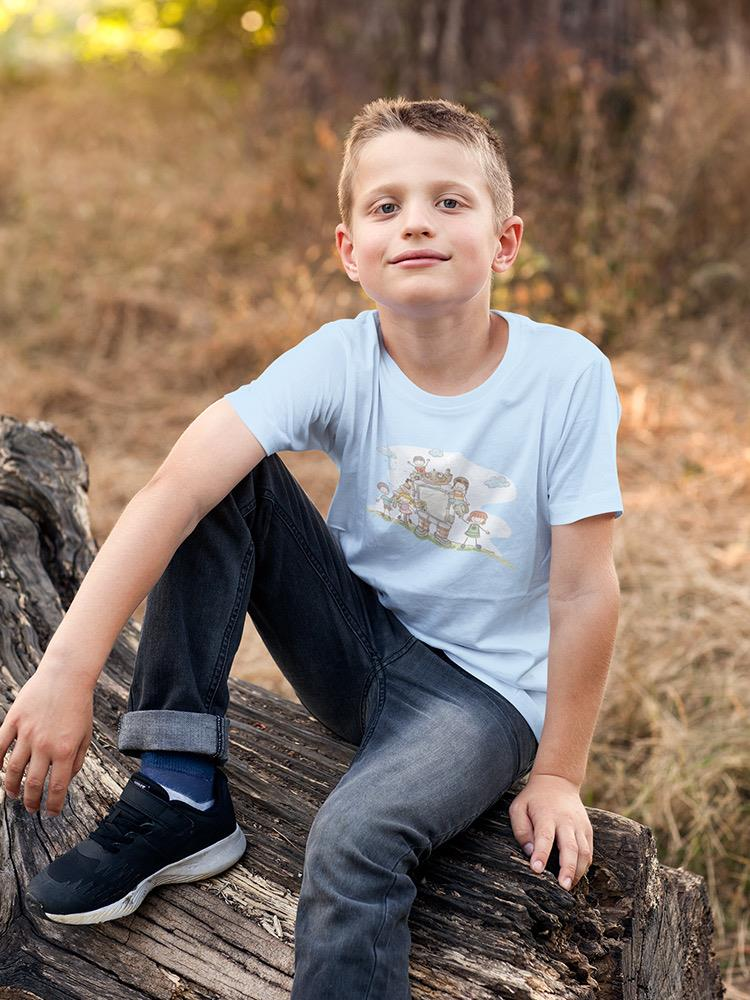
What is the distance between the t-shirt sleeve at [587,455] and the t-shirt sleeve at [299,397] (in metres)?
0.36

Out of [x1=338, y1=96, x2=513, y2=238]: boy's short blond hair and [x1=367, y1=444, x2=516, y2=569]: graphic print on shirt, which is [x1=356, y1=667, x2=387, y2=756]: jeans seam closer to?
[x1=367, y1=444, x2=516, y2=569]: graphic print on shirt

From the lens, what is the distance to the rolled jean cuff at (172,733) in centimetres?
154

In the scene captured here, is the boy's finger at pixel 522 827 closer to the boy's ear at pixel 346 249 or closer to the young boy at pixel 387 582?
the young boy at pixel 387 582

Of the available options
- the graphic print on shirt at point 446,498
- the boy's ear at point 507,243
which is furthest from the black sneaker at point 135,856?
the boy's ear at point 507,243

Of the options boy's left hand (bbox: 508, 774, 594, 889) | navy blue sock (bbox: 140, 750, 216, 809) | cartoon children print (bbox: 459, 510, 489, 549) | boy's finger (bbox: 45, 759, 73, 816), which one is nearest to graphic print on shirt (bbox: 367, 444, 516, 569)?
cartoon children print (bbox: 459, 510, 489, 549)

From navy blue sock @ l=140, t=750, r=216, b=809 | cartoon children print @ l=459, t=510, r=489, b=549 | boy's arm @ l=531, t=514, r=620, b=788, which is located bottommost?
navy blue sock @ l=140, t=750, r=216, b=809

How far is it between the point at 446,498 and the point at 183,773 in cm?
58

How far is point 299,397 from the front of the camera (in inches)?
63.8

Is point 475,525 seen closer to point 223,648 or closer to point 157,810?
point 223,648

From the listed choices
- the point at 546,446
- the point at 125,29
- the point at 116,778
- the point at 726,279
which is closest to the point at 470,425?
the point at 546,446

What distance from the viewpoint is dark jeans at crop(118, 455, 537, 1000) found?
1.30m

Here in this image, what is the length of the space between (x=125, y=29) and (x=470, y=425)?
834 centimetres

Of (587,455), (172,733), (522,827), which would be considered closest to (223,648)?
(172,733)

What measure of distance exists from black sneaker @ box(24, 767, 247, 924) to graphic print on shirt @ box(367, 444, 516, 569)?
0.51 m
